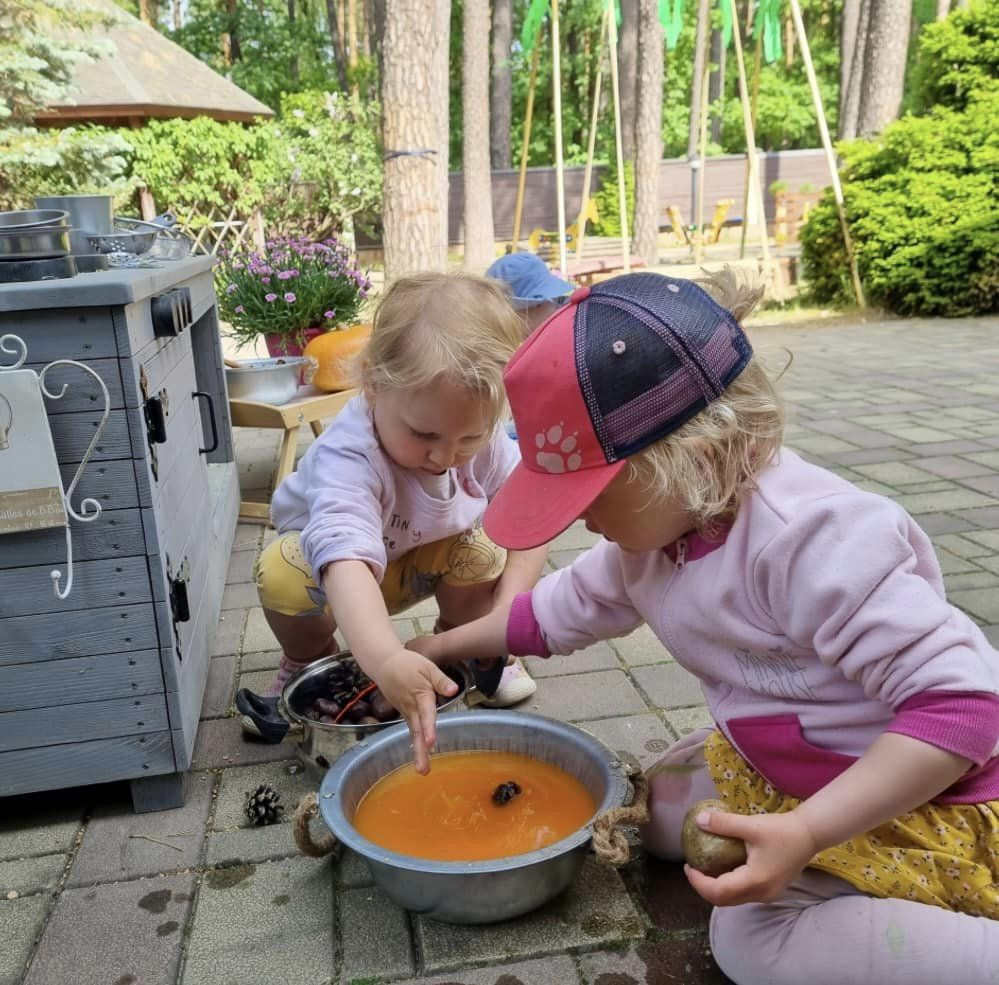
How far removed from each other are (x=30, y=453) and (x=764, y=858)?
4.30ft

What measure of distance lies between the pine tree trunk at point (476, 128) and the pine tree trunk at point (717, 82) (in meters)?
18.3

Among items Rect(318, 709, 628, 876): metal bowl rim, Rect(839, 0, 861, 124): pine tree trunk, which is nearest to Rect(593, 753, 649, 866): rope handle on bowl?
Rect(318, 709, 628, 876): metal bowl rim

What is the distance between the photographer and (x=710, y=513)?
132cm

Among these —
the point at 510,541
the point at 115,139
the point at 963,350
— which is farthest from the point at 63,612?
the point at 115,139

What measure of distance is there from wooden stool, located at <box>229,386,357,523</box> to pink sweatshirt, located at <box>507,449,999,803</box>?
8.07ft

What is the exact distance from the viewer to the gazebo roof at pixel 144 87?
12297 mm

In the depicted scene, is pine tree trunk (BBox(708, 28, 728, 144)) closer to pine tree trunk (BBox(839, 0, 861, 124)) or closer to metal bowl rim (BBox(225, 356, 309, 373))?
pine tree trunk (BBox(839, 0, 861, 124))

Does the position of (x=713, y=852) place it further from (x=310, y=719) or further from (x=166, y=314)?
(x=166, y=314)

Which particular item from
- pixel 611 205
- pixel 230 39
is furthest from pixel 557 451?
pixel 230 39

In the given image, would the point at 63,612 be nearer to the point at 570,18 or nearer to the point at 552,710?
the point at 552,710

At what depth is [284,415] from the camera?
3838 mm

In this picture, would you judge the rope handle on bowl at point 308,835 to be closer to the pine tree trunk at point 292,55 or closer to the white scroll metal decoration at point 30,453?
the white scroll metal decoration at point 30,453

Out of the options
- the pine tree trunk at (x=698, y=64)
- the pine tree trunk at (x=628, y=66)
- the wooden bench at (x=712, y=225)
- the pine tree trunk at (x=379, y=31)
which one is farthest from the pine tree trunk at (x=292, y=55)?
the wooden bench at (x=712, y=225)

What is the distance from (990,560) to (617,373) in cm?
241
